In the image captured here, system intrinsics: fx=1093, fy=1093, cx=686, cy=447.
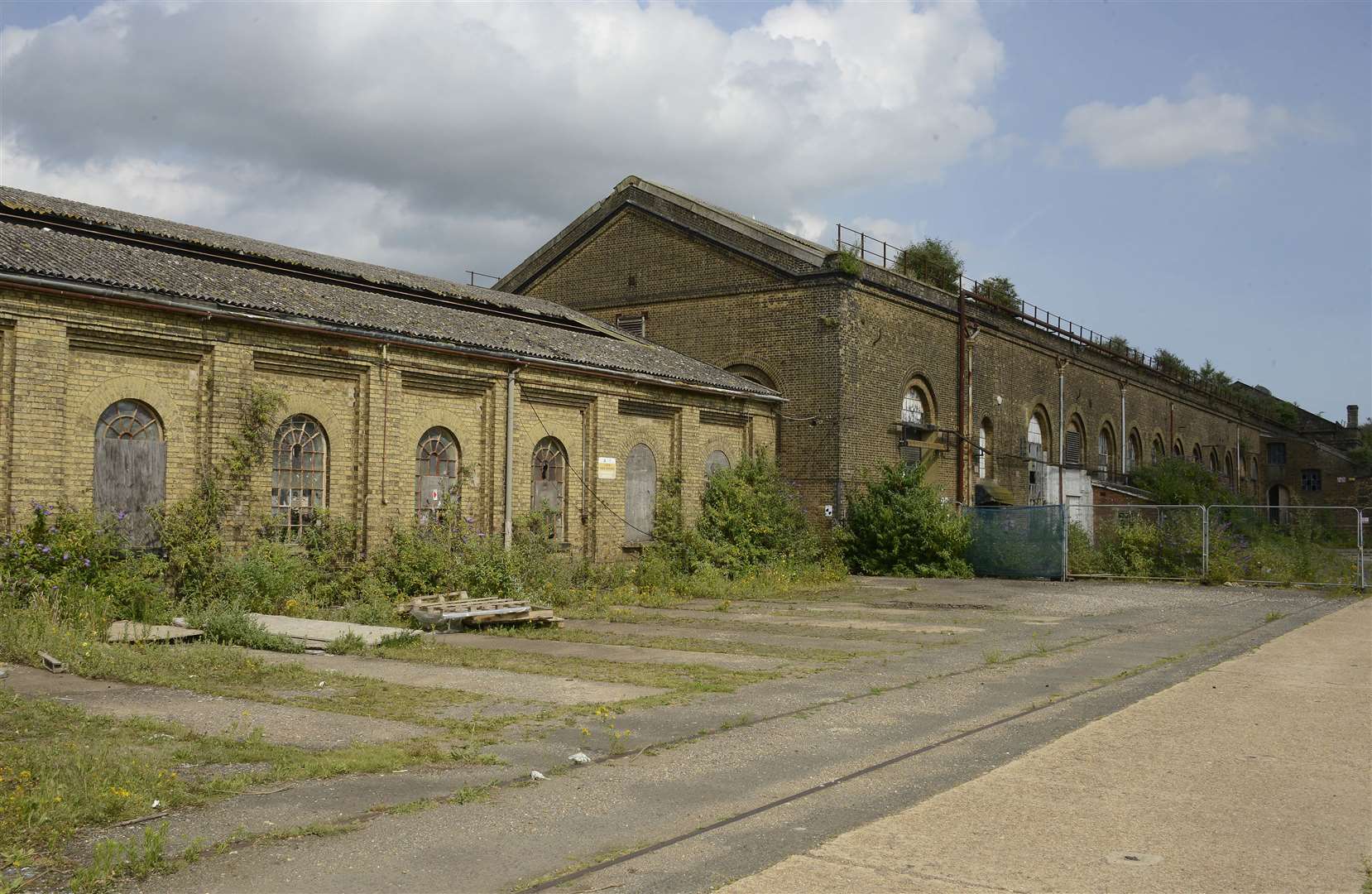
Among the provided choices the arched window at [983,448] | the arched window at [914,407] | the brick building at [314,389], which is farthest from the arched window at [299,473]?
the arched window at [983,448]

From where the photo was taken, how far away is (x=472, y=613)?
1460 cm

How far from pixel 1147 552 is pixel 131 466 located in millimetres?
20718

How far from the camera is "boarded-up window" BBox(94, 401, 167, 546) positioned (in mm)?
14438

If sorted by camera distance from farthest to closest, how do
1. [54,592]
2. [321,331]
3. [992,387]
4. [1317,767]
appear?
[992,387] → [321,331] → [54,592] → [1317,767]

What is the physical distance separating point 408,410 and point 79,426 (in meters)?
5.41

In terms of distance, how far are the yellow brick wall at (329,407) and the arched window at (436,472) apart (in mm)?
209

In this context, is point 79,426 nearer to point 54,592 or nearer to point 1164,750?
point 54,592

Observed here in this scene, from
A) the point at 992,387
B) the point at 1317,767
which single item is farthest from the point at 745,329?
the point at 1317,767

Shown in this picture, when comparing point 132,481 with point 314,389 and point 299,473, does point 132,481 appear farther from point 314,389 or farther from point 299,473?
point 314,389

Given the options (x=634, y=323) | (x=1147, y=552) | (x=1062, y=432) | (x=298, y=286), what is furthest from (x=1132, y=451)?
(x=298, y=286)

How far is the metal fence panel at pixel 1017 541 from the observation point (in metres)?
25.3

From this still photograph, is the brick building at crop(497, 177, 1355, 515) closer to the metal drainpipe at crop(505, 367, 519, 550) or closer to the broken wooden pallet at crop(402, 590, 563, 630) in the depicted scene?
the metal drainpipe at crop(505, 367, 519, 550)

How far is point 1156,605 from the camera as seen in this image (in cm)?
1919

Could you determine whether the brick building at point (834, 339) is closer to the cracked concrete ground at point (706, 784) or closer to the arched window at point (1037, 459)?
the arched window at point (1037, 459)
